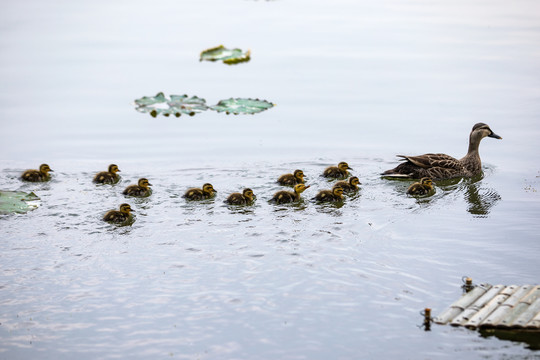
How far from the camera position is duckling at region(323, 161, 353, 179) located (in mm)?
9086

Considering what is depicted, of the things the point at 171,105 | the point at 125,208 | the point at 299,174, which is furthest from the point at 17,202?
the point at 171,105

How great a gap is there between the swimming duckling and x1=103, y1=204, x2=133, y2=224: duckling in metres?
1.52

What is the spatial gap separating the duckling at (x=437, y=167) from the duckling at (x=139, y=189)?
266cm

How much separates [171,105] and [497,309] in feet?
22.0

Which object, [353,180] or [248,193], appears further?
[353,180]

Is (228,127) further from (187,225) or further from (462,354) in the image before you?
(462,354)

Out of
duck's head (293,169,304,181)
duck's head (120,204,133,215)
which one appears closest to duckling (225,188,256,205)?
duck's head (293,169,304,181)

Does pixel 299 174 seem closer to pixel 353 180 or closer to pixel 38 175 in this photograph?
pixel 353 180

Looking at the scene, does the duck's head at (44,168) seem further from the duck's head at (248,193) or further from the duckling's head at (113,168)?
the duck's head at (248,193)

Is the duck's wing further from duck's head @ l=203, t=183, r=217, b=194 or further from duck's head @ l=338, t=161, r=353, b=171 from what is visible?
duck's head @ l=203, t=183, r=217, b=194

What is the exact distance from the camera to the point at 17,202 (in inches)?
320

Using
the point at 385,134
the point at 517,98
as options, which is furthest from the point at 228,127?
the point at 517,98

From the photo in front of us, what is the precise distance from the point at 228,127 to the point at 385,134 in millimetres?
2112

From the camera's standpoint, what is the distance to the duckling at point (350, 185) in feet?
28.3
